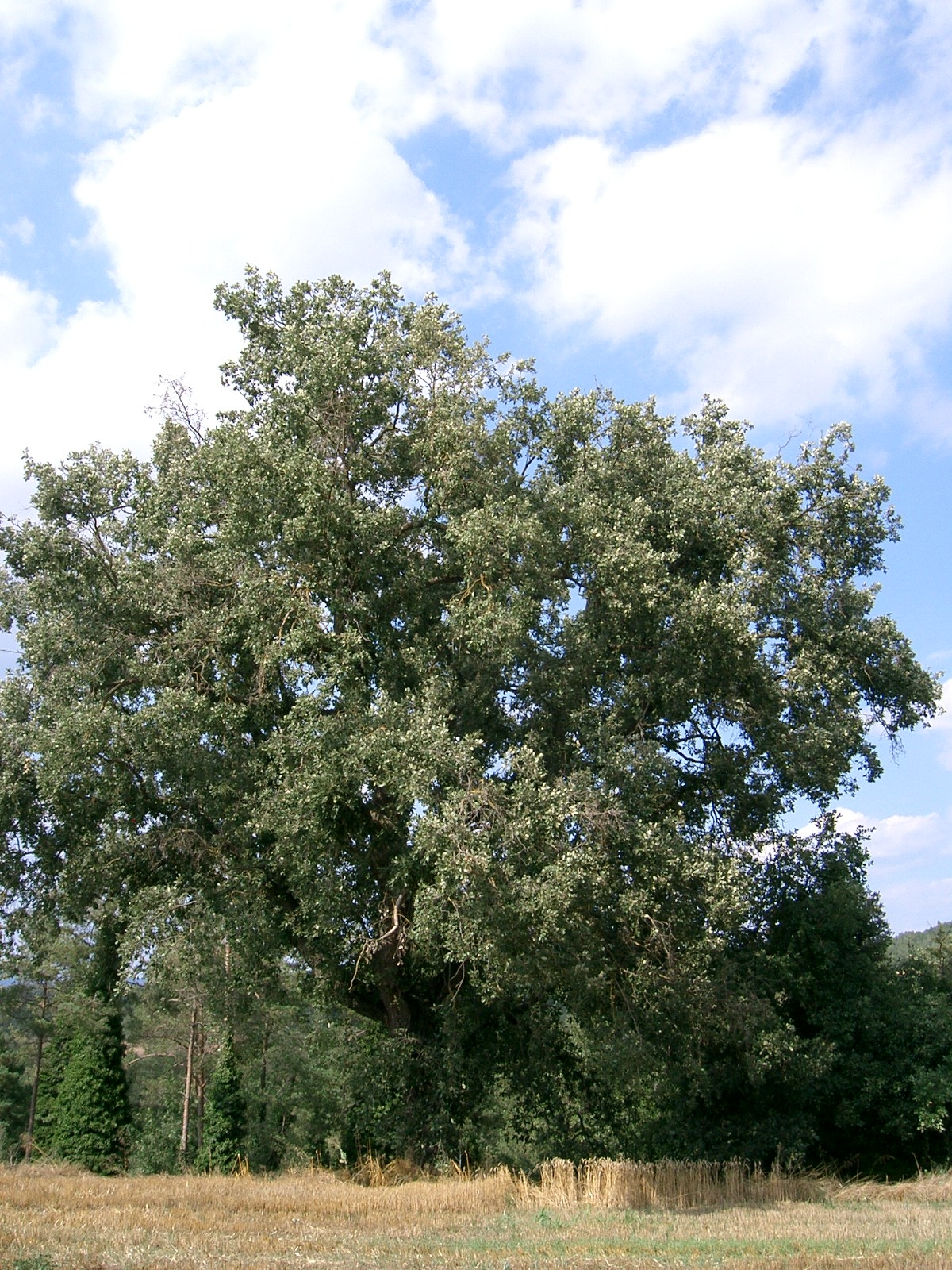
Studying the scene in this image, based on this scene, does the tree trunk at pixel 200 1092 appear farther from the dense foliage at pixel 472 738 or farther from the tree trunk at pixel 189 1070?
the dense foliage at pixel 472 738

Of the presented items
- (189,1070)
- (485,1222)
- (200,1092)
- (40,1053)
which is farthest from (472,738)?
(40,1053)

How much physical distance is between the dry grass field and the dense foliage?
1.95 m

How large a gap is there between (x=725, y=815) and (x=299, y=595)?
945 centimetres

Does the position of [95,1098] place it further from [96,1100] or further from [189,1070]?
[189,1070]

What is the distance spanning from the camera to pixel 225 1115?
37781mm

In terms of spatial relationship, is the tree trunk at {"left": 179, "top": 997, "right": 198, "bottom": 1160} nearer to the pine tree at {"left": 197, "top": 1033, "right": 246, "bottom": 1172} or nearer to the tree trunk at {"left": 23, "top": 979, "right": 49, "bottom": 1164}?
the pine tree at {"left": 197, "top": 1033, "right": 246, "bottom": 1172}

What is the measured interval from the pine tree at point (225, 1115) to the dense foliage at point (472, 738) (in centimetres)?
1652

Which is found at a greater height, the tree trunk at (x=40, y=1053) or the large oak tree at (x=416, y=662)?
the large oak tree at (x=416, y=662)

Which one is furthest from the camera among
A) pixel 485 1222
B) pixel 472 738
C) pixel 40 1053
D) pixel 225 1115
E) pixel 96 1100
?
pixel 40 1053

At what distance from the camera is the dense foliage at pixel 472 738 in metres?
17.1

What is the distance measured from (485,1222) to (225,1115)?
26.8 m

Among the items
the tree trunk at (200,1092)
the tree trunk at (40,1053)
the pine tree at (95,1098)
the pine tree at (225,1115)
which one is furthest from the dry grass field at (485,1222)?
the tree trunk at (40,1053)

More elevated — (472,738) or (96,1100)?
(472,738)

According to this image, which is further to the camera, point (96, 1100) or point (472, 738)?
point (96, 1100)
